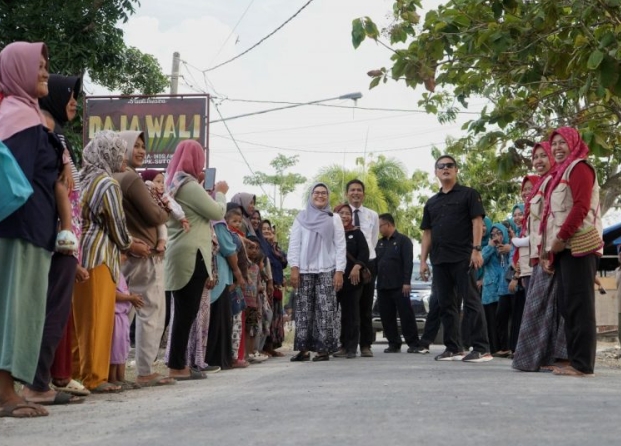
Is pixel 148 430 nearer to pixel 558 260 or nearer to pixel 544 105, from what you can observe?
pixel 558 260

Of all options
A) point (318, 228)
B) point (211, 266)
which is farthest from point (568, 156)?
point (318, 228)

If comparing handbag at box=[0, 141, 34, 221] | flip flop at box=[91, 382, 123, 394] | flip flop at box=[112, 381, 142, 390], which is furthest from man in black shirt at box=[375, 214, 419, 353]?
handbag at box=[0, 141, 34, 221]

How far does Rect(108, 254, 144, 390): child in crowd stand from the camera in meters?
7.99

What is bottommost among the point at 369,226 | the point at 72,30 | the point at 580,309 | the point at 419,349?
the point at 419,349

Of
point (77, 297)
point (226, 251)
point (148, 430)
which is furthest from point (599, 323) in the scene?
point (148, 430)

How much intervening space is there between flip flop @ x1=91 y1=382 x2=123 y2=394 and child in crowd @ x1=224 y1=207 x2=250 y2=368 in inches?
150

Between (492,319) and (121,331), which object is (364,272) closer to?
(492,319)

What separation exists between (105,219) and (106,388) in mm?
1184

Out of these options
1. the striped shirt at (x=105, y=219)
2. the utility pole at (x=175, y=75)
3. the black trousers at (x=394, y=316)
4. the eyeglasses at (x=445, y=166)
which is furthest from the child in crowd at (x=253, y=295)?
the utility pole at (x=175, y=75)

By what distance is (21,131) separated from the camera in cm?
625

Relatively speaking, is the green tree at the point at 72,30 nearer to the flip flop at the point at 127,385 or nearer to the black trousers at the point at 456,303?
the black trousers at the point at 456,303

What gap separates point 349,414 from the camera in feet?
18.6

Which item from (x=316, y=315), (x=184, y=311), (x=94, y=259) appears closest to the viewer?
(x=94, y=259)

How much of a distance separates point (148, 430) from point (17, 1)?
13959 mm
